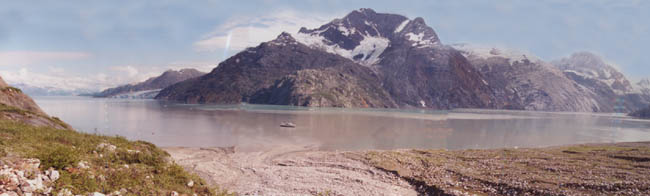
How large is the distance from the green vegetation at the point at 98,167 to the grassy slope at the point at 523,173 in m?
17.7

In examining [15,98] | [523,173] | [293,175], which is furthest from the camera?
[15,98]

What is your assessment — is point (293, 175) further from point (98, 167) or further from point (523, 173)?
point (523, 173)

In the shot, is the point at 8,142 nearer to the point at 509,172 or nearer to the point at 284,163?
the point at 284,163

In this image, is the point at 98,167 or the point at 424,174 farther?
the point at 424,174

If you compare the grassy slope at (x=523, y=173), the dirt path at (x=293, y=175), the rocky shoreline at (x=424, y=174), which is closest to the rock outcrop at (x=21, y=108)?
the dirt path at (x=293, y=175)

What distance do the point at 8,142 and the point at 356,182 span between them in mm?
21259

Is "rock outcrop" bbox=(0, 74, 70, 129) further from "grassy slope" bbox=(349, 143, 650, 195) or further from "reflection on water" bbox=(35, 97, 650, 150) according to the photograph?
"grassy slope" bbox=(349, 143, 650, 195)

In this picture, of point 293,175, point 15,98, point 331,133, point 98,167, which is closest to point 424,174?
point 293,175

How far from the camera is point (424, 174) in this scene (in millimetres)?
28891

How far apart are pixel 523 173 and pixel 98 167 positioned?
30.7 meters

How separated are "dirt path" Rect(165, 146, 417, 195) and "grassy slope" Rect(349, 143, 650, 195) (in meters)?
2.41

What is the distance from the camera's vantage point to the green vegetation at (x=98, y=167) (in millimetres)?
11281

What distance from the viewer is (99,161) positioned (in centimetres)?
1434

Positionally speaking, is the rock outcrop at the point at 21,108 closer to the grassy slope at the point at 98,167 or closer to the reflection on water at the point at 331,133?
the grassy slope at the point at 98,167
